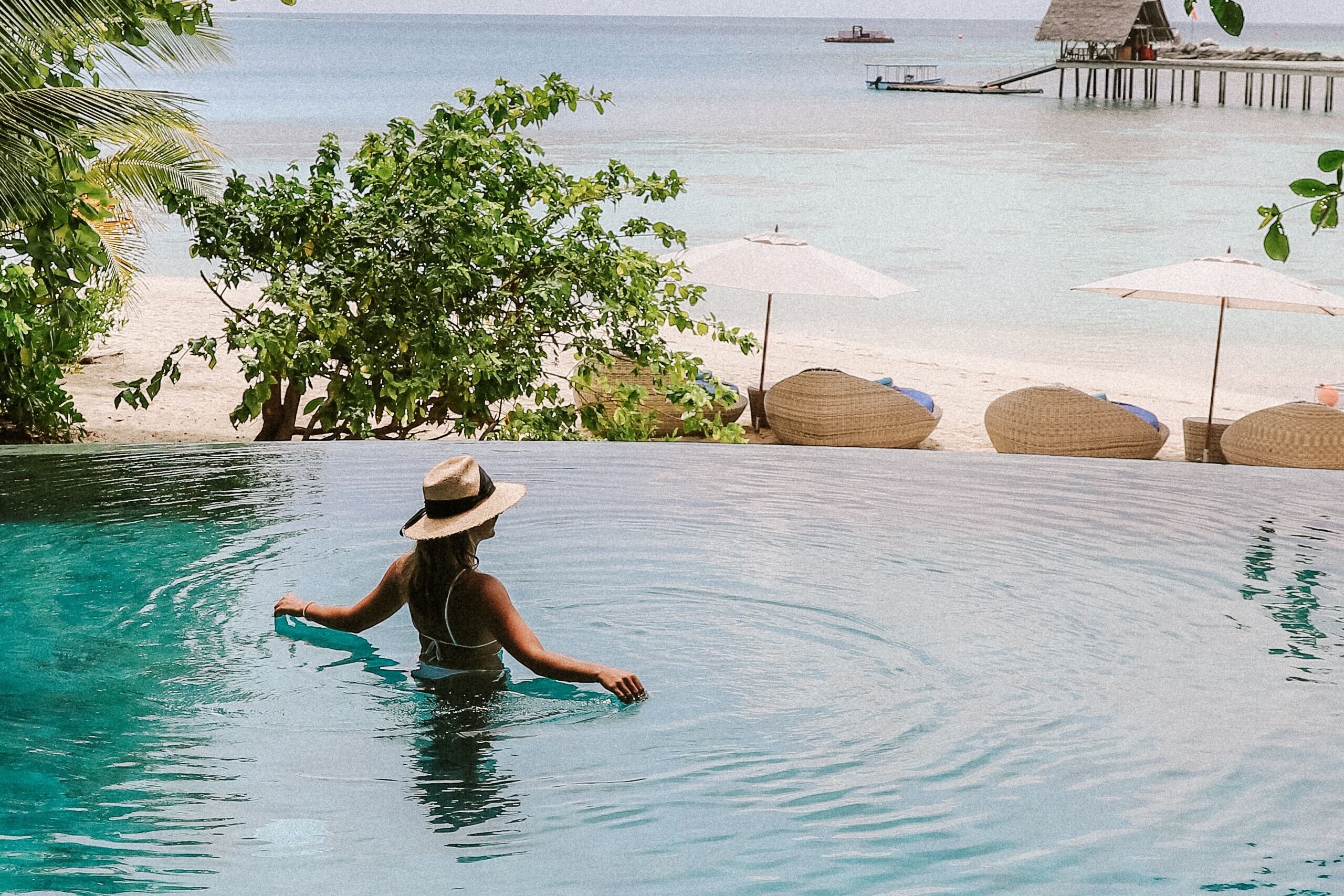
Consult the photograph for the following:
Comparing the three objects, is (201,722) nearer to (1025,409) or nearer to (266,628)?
(266,628)

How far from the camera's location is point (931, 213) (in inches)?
1243

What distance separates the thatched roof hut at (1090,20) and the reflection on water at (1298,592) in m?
65.7

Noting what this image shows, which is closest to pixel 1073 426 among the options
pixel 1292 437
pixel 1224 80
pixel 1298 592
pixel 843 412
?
pixel 1292 437

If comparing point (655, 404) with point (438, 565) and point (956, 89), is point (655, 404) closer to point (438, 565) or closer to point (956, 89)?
point (438, 565)

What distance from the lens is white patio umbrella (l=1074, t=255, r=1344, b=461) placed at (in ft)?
30.5

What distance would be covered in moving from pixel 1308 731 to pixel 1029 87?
3452 inches

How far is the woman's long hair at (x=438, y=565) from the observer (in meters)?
3.51

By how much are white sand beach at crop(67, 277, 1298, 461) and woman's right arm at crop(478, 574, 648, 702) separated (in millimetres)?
6471

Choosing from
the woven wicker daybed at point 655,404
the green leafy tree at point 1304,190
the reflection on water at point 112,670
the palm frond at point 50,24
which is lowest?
the reflection on water at point 112,670

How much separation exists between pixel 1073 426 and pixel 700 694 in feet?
18.2

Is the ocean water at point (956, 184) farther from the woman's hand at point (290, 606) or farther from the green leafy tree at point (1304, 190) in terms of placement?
the green leafy tree at point (1304, 190)

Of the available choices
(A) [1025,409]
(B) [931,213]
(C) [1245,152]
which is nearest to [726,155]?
(B) [931,213]

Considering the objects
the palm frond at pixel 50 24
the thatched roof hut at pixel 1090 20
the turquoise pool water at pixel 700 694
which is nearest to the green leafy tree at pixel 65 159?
the palm frond at pixel 50 24

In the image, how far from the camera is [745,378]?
14141 millimetres
